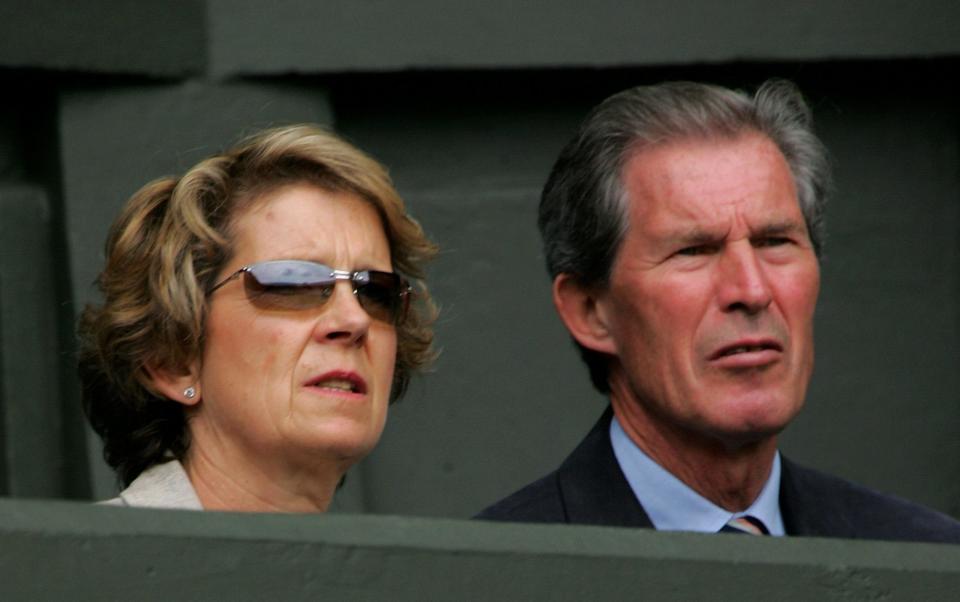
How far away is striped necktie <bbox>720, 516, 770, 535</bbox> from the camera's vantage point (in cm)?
344

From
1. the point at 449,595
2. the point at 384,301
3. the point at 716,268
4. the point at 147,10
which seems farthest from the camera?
the point at 147,10

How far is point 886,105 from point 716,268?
1.86 metres

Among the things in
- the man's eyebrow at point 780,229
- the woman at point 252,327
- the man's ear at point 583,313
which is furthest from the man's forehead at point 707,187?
the woman at point 252,327

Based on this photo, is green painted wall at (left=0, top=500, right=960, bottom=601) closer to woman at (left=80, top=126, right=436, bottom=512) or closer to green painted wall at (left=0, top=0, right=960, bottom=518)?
woman at (left=80, top=126, right=436, bottom=512)

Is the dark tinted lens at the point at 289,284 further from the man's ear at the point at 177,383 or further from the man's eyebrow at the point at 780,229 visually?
the man's eyebrow at the point at 780,229

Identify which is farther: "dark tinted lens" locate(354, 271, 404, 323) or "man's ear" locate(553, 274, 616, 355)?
"man's ear" locate(553, 274, 616, 355)

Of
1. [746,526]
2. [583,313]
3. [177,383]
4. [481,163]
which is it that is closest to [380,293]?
[177,383]

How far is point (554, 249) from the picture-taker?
358cm

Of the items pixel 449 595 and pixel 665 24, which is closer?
pixel 449 595

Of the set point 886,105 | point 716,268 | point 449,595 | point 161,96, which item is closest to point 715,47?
point 886,105

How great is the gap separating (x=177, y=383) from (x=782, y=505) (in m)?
1.02

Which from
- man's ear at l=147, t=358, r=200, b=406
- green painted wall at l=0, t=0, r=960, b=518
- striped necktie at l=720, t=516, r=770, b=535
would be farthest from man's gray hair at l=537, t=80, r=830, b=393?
green painted wall at l=0, t=0, r=960, b=518

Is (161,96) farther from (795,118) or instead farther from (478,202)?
(795,118)

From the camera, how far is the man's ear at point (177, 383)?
316 cm
